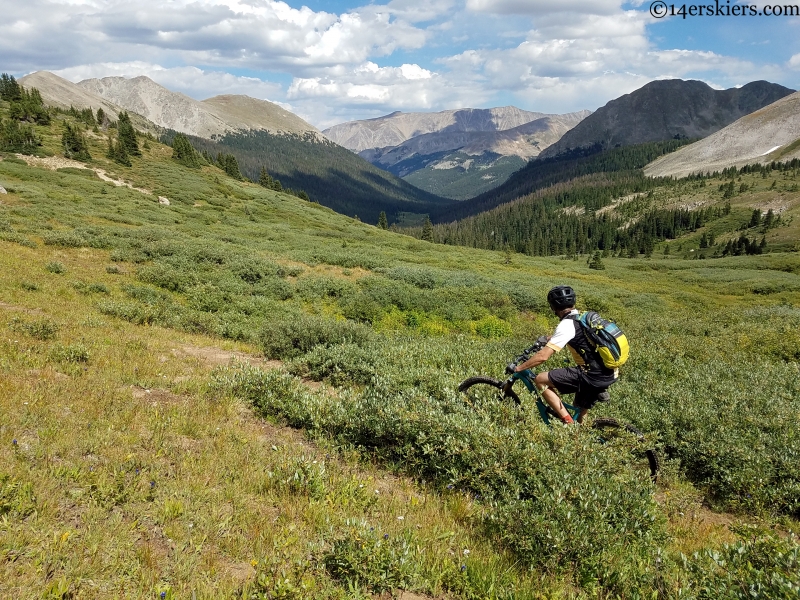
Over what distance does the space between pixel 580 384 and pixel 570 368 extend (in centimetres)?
35

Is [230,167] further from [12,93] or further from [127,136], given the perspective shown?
[12,93]

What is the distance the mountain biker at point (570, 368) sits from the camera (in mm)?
7043

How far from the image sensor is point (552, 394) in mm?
7602

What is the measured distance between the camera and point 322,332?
14086mm

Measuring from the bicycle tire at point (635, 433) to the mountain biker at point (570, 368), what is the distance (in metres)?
0.42

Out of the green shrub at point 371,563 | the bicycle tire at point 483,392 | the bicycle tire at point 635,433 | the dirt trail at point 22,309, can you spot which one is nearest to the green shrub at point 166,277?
Answer: the dirt trail at point 22,309

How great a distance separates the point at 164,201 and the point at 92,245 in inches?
1730

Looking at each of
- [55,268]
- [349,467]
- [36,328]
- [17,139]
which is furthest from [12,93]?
[349,467]

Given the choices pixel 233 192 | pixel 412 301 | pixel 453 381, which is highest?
pixel 233 192

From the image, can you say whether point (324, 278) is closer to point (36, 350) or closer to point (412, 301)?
point (412, 301)

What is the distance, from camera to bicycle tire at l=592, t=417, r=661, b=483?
725 centimetres

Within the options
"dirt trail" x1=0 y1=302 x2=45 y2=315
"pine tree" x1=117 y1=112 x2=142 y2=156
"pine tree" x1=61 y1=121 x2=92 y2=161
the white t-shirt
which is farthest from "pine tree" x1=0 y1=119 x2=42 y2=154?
the white t-shirt

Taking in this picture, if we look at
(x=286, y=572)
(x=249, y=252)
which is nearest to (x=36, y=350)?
(x=286, y=572)

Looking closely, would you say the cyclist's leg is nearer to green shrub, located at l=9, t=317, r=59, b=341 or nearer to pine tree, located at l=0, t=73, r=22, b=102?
green shrub, located at l=9, t=317, r=59, b=341
